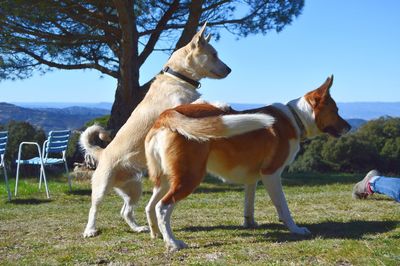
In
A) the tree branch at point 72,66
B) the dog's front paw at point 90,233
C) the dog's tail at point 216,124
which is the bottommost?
the dog's front paw at point 90,233

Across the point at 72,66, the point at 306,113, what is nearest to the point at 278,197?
the point at 306,113

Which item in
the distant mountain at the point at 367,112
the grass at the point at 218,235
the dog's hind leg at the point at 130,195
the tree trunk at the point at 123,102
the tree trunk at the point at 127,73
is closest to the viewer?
the grass at the point at 218,235

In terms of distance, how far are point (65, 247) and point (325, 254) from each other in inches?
91.0

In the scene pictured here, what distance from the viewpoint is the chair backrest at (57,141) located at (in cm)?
1120

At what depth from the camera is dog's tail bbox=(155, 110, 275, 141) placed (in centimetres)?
446

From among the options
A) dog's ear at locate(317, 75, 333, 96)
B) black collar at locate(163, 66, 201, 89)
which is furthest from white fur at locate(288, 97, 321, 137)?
black collar at locate(163, 66, 201, 89)

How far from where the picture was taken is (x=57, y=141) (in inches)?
447

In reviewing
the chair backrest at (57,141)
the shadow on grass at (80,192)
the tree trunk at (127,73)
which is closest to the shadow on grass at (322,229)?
the shadow on grass at (80,192)

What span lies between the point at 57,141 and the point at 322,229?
695cm

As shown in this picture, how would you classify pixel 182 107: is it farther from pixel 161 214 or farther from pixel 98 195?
pixel 98 195

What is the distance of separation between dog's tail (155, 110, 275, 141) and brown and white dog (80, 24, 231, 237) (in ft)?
3.46

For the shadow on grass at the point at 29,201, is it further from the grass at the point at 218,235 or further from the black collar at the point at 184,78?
the black collar at the point at 184,78

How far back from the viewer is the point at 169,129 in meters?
4.83

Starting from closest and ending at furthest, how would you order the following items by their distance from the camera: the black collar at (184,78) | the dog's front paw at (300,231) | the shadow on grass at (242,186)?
the dog's front paw at (300,231) < the black collar at (184,78) < the shadow on grass at (242,186)
